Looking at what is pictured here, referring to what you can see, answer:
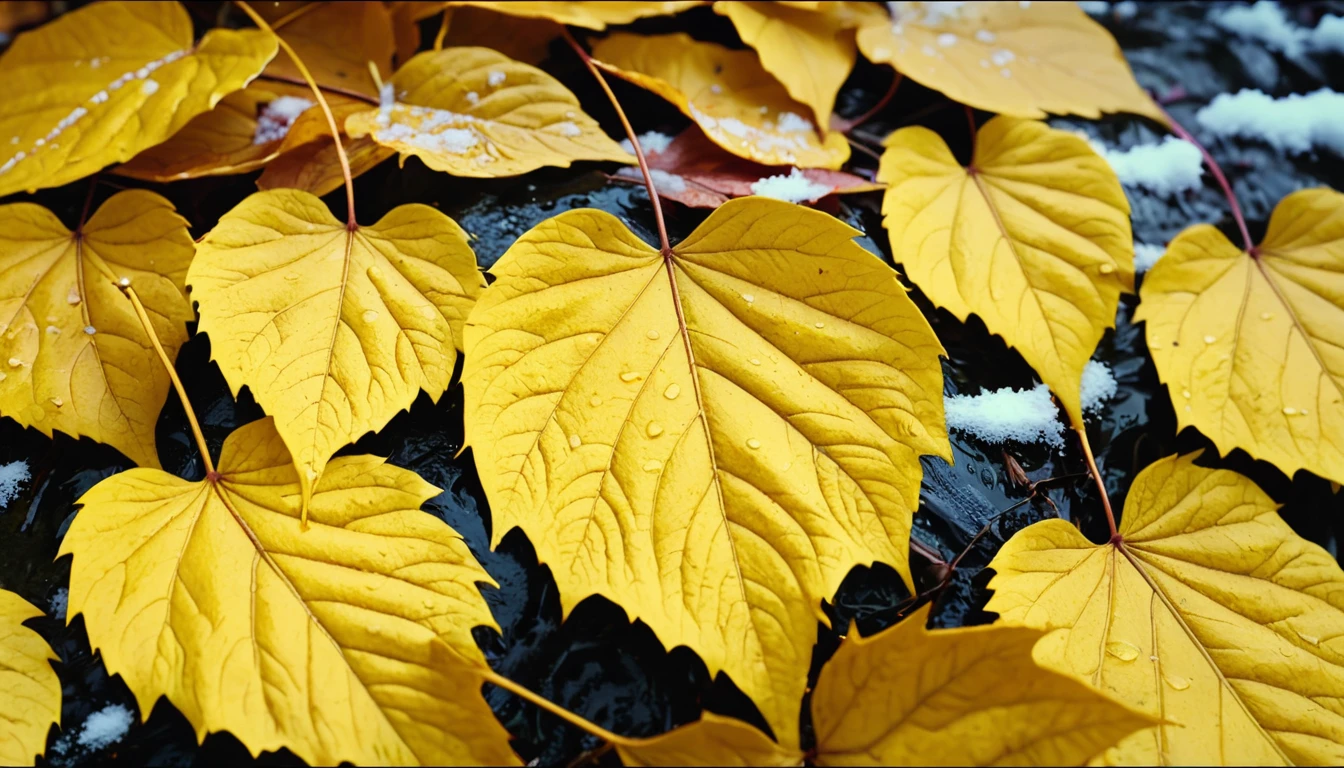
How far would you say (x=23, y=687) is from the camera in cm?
62

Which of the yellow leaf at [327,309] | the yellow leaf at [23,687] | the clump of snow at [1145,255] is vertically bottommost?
the yellow leaf at [23,687]

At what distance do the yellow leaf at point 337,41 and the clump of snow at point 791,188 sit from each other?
441mm

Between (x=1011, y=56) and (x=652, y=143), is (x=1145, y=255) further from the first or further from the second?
(x=652, y=143)

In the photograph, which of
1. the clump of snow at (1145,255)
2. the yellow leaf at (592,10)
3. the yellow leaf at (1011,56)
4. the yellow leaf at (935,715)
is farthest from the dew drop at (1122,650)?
the yellow leaf at (592,10)

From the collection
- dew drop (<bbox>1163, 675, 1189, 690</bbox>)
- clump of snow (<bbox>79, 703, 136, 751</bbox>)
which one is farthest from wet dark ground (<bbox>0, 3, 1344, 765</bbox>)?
dew drop (<bbox>1163, 675, 1189, 690</bbox>)

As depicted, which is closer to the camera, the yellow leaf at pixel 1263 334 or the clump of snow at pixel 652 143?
the yellow leaf at pixel 1263 334

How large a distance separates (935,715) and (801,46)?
2.35 feet

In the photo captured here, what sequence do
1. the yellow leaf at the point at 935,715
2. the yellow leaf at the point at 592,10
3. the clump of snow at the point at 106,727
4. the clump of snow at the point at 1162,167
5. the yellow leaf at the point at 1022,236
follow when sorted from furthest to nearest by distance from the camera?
the clump of snow at the point at 1162,167
the yellow leaf at the point at 592,10
the yellow leaf at the point at 1022,236
the clump of snow at the point at 106,727
the yellow leaf at the point at 935,715

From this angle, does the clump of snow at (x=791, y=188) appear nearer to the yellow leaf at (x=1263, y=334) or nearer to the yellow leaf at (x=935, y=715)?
the yellow leaf at (x=1263, y=334)

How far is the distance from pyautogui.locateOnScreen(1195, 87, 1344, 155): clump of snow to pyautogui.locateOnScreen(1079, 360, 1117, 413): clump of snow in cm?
47

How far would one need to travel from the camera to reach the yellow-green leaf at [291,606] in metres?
0.57

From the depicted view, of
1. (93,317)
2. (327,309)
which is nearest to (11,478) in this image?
(93,317)

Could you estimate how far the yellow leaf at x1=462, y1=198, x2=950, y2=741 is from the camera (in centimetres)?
62

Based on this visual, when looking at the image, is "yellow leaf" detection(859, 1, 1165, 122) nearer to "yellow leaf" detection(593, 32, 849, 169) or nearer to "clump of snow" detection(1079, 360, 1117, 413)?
"yellow leaf" detection(593, 32, 849, 169)
